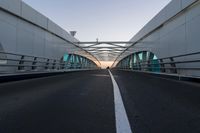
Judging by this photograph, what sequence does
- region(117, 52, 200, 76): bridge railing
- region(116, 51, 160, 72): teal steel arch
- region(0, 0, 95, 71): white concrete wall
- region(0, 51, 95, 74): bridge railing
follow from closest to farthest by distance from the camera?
region(0, 51, 95, 74): bridge railing, region(117, 52, 200, 76): bridge railing, region(0, 0, 95, 71): white concrete wall, region(116, 51, 160, 72): teal steel arch

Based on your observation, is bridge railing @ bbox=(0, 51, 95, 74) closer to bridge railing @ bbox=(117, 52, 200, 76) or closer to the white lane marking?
the white lane marking

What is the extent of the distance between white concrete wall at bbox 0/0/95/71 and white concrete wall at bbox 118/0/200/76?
10.6 meters

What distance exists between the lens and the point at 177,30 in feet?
45.9

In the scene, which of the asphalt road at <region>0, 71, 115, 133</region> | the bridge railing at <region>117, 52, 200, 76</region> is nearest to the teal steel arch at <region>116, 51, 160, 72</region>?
the bridge railing at <region>117, 52, 200, 76</region>

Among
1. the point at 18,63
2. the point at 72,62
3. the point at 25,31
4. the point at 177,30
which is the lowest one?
the point at 18,63

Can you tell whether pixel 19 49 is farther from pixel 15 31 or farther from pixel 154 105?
pixel 154 105

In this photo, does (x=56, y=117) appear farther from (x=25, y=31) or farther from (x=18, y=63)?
(x=25, y=31)

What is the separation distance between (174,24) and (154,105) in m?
12.0

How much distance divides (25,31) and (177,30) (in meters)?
11.1

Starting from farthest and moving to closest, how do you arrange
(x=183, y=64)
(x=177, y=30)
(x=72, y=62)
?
(x=72, y=62) < (x=177, y=30) < (x=183, y=64)

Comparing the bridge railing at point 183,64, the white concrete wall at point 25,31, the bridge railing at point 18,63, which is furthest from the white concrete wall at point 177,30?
the white concrete wall at point 25,31

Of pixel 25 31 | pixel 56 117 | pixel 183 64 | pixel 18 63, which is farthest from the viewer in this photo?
pixel 25 31

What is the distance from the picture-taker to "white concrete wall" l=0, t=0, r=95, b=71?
1249 cm

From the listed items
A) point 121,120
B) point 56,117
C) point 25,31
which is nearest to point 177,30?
point 25,31
